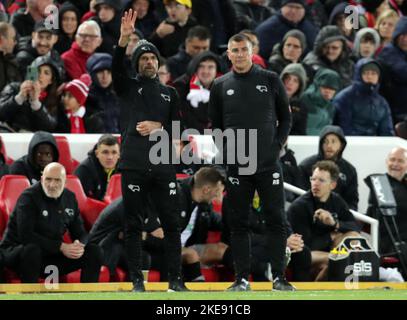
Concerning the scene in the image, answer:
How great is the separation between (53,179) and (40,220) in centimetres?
42

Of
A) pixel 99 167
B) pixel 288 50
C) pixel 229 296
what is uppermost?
pixel 288 50

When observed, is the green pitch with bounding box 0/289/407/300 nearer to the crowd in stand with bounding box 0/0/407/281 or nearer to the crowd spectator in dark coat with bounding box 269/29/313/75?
the crowd in stand with bounding box 0/0/407/281

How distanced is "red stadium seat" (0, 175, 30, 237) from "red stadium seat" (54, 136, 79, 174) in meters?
0.90

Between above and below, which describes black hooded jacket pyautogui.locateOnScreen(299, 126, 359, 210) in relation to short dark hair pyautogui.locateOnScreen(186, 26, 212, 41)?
below

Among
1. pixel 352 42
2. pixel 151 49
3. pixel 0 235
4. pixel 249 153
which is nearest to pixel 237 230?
pixel 249 153

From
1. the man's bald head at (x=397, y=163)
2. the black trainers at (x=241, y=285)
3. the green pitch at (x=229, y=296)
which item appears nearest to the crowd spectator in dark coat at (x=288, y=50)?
the man's bald head at (x=397, y=163)

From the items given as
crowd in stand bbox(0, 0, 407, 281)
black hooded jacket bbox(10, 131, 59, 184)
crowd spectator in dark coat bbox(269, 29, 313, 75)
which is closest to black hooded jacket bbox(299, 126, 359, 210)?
crowd in stand bbox(0, 0, 407, 281)

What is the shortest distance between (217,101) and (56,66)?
3919 millimetres

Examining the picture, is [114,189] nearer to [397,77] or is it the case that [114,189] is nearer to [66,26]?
[66,26]

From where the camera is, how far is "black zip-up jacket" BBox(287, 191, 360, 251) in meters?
14.5

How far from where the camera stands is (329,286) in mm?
13836

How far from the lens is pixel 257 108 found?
12.0 meters

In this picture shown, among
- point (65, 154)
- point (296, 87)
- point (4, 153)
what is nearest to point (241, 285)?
point (65, 154)
